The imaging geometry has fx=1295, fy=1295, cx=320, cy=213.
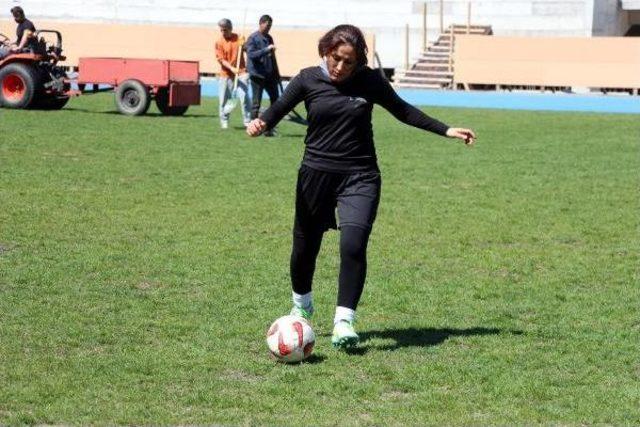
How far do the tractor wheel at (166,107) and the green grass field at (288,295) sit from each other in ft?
27.3

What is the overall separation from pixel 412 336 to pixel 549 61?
34138mm

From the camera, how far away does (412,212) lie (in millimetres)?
13031

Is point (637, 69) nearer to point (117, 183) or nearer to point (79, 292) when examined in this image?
point (117, 183)

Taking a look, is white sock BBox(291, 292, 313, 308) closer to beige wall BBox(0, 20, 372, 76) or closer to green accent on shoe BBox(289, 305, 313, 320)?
green accent on shoe BBox(289, 305, 313, 320)

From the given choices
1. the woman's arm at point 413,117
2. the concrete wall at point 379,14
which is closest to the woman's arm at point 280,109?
the woman's arm at point 413,117

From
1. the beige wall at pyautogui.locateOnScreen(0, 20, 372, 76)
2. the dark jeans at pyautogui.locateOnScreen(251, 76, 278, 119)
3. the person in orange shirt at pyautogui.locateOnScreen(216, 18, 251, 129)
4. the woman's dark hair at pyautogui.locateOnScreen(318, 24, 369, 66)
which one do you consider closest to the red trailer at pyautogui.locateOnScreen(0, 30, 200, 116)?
the person in orange shirt at pyautogui.locateOnScreen(216, 18, 251, 129)

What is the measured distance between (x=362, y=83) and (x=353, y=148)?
1.24ft

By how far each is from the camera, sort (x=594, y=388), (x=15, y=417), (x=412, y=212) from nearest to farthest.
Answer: (x=15, y=417) → (x=594, y=388) → (x=412, y=212)

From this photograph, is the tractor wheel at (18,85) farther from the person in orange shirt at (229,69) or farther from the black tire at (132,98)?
the person in orange shirt at (229,69)

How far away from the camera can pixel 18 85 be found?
25.2 meters

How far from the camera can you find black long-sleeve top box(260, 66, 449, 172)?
24.3 ft

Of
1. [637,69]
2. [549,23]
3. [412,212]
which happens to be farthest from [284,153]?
[549,23]

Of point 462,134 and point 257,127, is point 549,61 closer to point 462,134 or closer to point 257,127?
point 462,134

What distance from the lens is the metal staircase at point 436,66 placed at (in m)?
42.7
